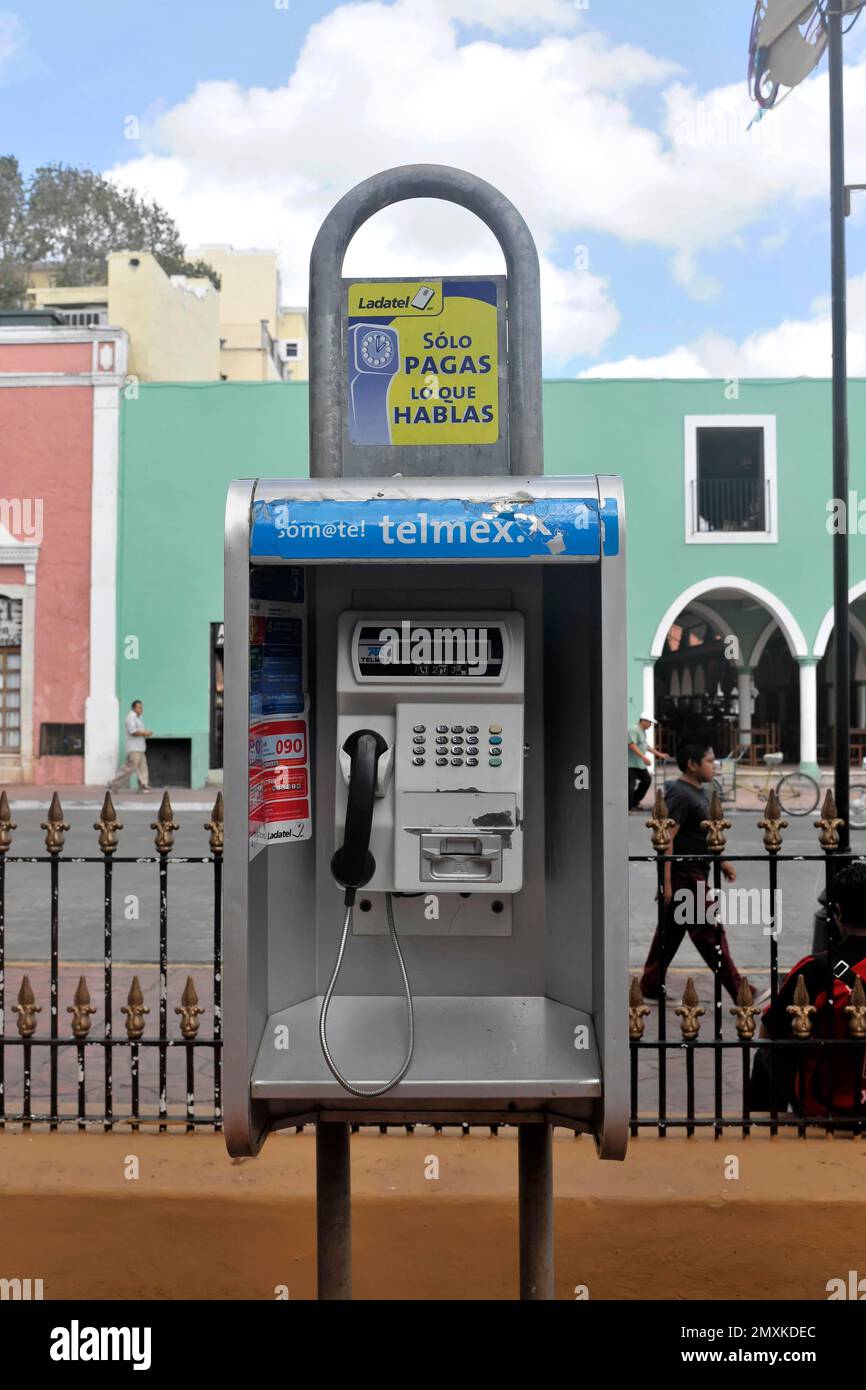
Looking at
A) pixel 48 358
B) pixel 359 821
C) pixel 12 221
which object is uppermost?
pixel 12 221

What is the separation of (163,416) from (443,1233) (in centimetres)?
1676

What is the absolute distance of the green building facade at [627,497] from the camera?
58.8 feet

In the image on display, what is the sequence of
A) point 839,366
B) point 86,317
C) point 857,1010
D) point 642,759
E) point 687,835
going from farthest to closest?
point 86,317
point 642,759
point 687,835
point 839,366
point 857,1010

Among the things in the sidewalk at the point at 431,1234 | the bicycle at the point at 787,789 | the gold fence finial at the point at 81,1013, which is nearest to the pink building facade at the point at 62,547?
the bicycle at the point at 787,789

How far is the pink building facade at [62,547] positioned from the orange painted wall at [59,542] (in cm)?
2

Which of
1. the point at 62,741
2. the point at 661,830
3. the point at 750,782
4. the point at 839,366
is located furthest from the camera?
the point at 750,782

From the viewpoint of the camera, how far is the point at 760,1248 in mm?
2975

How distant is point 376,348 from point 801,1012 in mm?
2138

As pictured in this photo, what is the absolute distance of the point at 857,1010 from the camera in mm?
3133

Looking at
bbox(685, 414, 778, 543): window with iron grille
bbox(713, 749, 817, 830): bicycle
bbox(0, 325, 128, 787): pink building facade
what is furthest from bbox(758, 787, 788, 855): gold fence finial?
bbox(0, 325, 128, 787): pink building facade

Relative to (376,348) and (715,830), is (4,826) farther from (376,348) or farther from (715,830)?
(715,830)

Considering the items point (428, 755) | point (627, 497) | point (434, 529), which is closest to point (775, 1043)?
point (428, 755)

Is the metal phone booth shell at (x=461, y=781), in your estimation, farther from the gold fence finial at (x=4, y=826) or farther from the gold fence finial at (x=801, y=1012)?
the gold fence finial at (x=4, y=826)

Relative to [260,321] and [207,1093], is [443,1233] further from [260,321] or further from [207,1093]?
[260,321]
